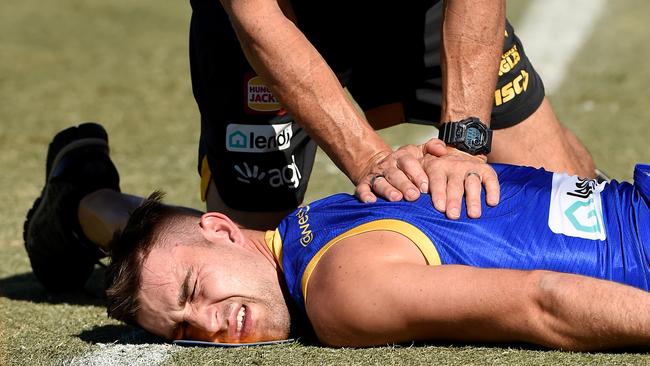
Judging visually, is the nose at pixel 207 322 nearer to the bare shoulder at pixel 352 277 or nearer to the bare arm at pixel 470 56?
the bare shoulder at pixel 352 277

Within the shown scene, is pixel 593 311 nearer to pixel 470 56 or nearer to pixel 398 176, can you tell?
pixel 398 176

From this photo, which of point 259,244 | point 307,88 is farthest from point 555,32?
point 259,244

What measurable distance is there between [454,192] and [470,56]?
58 cm

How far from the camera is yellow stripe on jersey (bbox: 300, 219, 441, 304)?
2.64 metres

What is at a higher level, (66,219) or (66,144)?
(66,144)

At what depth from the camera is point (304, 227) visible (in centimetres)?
289

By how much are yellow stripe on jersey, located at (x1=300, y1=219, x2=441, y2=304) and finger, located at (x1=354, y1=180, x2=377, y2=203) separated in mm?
103

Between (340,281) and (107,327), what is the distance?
3.23 ft

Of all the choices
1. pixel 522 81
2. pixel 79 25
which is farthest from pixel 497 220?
pixel 79 25

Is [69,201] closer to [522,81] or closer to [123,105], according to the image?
[522,81]

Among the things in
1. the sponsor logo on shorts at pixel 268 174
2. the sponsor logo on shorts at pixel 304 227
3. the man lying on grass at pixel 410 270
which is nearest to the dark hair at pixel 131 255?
the man lying on grass at pixel 410 270

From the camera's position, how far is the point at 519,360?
253cm

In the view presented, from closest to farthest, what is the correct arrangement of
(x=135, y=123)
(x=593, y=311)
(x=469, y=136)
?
(x=593, y=311), (x=469, y=136), (x=135, y=123)

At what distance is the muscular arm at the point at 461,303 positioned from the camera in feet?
8.04
